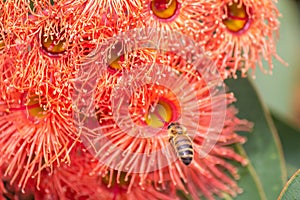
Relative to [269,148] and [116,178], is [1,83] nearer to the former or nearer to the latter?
[116,178]

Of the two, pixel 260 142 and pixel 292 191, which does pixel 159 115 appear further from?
pixel 260 142

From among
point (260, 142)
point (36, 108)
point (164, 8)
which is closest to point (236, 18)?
point (164, 8)

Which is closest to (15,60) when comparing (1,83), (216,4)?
(1,83)

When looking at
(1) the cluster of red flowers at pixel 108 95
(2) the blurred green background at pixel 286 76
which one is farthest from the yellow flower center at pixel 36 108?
(2) the blurred green background at pixel 286 76

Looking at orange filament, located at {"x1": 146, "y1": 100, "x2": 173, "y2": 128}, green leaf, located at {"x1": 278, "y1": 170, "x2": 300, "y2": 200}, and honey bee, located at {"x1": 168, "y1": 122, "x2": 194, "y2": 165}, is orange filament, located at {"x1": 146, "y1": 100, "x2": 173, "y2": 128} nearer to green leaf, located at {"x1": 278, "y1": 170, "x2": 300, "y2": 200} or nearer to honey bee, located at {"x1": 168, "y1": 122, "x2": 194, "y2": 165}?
honey bee, located at {"x1": 168, "y1": 122, "x2": 194, "y2": 165}

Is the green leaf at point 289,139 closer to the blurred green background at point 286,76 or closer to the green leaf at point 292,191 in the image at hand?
the blurred green background at point 286,76

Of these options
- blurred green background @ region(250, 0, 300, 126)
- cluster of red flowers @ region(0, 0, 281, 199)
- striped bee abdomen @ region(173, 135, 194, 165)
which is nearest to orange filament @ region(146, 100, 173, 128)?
cluster of red flowers @ region(0, 0, 281, 199)
